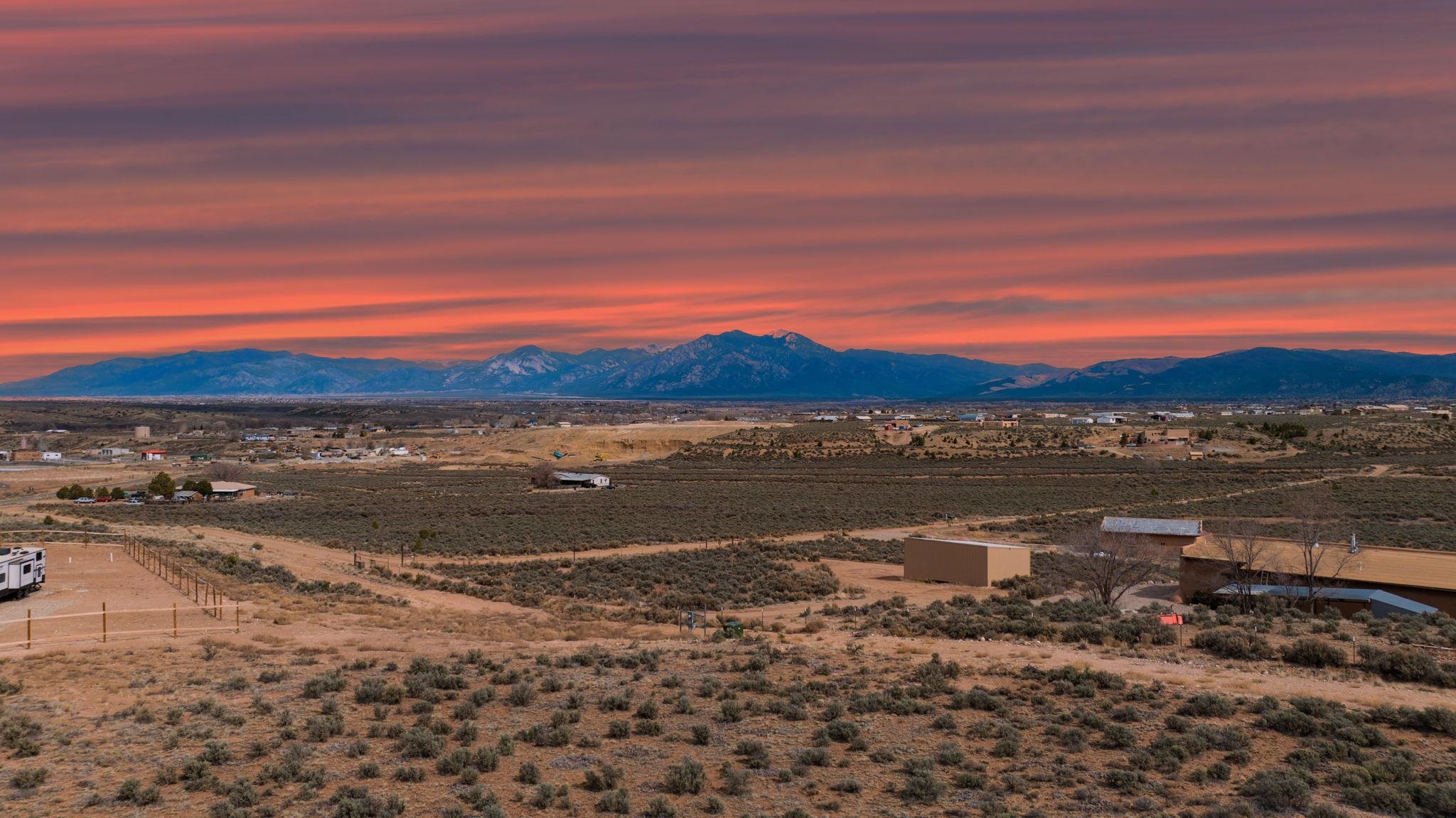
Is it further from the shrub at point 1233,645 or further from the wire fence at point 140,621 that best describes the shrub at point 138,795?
the shrub at point 1233,645

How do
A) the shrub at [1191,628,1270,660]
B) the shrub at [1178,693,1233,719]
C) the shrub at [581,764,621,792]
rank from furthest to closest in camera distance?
the shrub at [1191,628,1270,660] → the shrub at [1178,693,1233,719] → the shrub at [581,764,621,792]

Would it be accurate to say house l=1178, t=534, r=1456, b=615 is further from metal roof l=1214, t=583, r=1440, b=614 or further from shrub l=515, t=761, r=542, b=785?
shrub l=515, t=761, r=542, b=785

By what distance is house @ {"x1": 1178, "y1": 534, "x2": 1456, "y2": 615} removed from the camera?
88.0 feet

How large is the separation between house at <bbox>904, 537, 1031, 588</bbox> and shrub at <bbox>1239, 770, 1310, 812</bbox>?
71.3 feet

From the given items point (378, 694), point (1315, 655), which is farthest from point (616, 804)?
point (1315, 655)

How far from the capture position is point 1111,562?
28344 mm

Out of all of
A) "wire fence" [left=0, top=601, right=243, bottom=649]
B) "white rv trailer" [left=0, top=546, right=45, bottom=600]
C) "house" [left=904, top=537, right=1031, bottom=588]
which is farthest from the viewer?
"house" [left=904, top=537, right=1031, bottom=588]

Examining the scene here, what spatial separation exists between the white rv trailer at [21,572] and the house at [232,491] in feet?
167

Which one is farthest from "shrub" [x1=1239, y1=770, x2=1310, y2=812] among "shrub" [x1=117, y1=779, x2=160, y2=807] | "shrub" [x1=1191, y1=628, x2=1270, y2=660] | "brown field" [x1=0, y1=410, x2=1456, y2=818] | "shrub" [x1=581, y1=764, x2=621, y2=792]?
"shrub" [x1=117, y1=779, x2=160, y2=807]

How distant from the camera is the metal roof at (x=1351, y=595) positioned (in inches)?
995

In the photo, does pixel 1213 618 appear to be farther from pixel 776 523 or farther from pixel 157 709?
pixel 776 523

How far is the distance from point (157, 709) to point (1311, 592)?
28.2m

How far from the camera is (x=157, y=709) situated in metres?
15.3

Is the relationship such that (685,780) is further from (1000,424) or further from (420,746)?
(1000,424)
